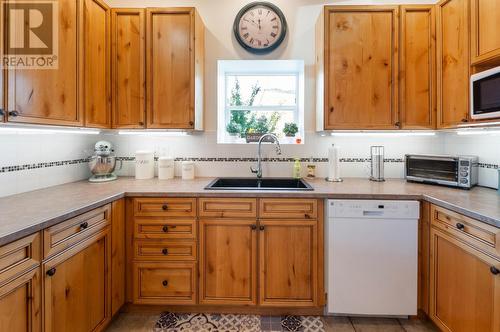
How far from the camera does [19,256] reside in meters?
1.07

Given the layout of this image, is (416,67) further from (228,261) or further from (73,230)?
(73,230)

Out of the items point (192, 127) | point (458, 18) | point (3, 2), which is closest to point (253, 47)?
point (192, 127)

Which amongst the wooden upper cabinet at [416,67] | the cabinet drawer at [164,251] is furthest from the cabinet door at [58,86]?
the wooden upper cabinet at [416,67]

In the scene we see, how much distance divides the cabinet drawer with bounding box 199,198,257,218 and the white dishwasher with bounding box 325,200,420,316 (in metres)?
0.55

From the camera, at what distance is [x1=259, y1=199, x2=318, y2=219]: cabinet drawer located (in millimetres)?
1877

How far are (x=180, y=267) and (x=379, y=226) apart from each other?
1.43 meters

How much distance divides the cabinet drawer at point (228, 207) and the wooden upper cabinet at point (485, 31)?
1.76m

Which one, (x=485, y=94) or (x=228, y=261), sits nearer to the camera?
(x=485, y=94)

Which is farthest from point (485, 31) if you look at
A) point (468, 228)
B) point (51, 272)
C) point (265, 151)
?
point (51, 272)

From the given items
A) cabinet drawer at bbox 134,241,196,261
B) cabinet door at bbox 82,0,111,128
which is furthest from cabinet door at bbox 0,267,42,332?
cabinet door at bbox 82,0,111,128

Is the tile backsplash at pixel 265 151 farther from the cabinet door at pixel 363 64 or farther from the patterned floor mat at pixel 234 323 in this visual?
the patterned floor mat at pixel 234 323

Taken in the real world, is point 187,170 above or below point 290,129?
below

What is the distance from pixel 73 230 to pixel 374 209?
6.01 ft

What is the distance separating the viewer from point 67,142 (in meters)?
2.18
